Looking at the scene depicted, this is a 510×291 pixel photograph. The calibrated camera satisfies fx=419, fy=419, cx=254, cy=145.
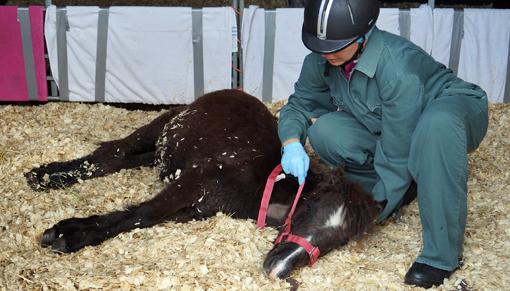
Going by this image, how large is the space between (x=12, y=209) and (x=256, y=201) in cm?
187

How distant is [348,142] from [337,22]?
1041 mm

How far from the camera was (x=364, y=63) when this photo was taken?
2719 mm

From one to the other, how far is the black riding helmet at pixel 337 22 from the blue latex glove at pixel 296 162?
686 mm

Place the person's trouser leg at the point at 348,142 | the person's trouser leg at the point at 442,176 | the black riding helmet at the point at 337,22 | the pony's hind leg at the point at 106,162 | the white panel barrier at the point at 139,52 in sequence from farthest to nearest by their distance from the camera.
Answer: the white panel barrier at the point at 139,52 → the pony's hind leg at the point at 106,162 → the person's trouser leg at the point at 348,142 → the black riding helmet at the point at 337,22 → the person's trouser leg at the point at 442,176

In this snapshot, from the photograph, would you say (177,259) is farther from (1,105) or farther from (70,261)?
(1,105)

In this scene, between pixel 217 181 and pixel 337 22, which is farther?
pixel 217 181

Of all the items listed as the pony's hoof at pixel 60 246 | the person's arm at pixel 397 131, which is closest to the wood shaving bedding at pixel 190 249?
the pony's hoof at pixel 60 246

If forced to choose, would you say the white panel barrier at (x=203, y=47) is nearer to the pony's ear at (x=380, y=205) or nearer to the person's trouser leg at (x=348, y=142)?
the person's trouser leg at (x=348, y=142)

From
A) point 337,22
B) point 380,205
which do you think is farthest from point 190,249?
point 337,22

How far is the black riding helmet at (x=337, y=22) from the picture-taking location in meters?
2.48

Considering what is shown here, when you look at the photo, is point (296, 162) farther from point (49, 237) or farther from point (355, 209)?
point (49, 237)

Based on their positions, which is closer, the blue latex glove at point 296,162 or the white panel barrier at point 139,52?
the blue latex glove at point 296,162

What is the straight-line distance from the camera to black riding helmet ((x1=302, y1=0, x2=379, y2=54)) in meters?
2.48

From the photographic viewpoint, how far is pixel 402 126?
260 centimetres
